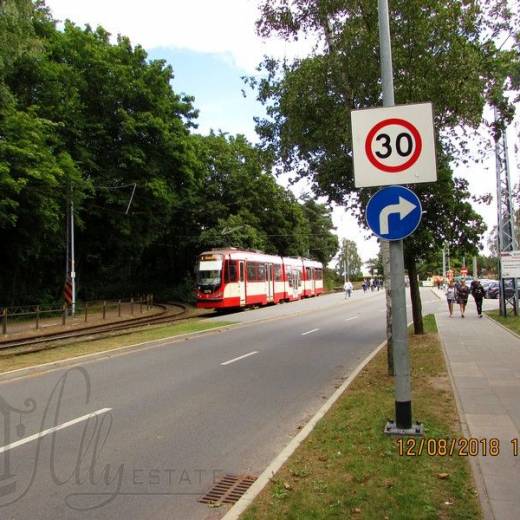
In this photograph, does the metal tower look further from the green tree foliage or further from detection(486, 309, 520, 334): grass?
the green tree foliage

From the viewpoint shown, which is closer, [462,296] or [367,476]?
[367,476]

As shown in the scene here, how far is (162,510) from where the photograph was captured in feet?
15.2

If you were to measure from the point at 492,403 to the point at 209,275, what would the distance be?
77.8ft

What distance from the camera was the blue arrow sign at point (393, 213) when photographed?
631 centimetres

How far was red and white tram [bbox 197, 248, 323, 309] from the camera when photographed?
99.5 feet

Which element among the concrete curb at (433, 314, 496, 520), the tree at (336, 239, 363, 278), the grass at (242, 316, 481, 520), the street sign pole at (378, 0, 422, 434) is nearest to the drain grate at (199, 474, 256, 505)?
the grass at (242, 316, 481, 520)

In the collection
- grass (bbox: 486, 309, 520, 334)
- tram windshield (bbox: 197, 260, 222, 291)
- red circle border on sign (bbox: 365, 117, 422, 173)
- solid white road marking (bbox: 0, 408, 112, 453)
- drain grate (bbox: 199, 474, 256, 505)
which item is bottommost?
grass (bbox: 486, 309, 520, 334)

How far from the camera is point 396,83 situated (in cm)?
1226

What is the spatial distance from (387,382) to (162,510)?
19.2 feet

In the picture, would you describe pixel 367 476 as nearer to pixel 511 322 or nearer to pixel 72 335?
pixel 72 335

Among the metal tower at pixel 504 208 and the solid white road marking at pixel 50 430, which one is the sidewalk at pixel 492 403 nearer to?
the solid white road marking at pixel 50 430

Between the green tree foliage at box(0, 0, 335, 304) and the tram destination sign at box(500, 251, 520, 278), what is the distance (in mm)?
11145

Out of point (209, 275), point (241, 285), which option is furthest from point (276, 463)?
point (241, 285)

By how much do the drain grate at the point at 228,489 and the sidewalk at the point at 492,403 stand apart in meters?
2.09
